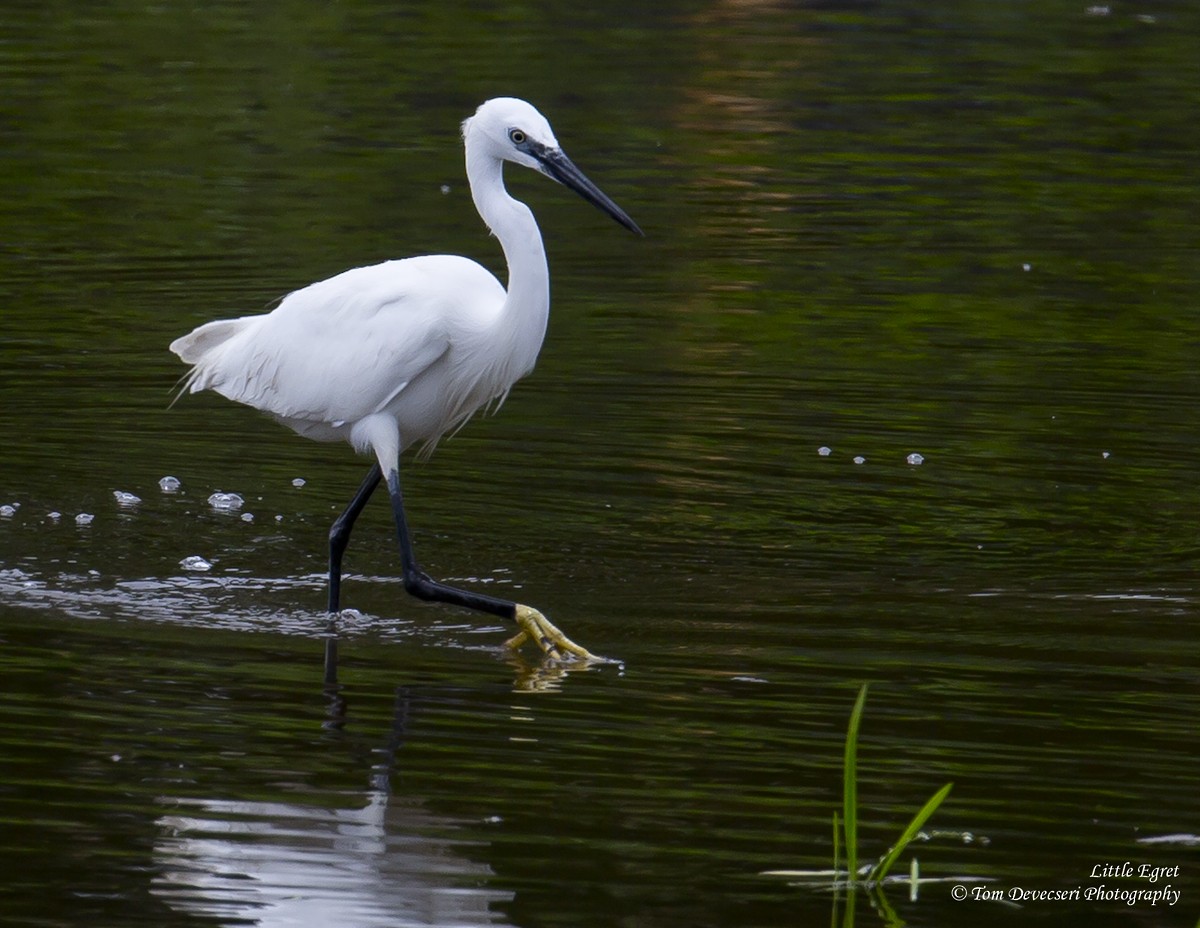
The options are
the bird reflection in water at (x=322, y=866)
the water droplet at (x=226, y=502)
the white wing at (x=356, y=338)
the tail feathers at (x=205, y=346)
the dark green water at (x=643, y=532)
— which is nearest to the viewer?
the bird reflection in water at (x=322, y=866)

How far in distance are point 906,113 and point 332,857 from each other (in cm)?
1377

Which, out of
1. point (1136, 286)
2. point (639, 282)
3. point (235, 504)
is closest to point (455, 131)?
point (639, 282)

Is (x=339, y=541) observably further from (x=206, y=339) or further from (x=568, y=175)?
(x=568, y=175)

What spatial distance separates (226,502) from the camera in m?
8.52

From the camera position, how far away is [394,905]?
477 cm

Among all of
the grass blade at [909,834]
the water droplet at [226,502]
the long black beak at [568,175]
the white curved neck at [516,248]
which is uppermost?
the long black beak at [568,175]

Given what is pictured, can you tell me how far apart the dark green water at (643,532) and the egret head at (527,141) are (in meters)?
1.44

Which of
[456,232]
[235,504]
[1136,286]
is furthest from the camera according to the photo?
[456,232]

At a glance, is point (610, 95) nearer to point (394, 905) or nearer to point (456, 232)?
point (456, 232)

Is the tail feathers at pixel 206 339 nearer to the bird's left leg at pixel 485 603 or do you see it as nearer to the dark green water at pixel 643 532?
the dark green water at pixel 643 532

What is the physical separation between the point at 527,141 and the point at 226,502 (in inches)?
92.1

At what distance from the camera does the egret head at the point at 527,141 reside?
7.00 m

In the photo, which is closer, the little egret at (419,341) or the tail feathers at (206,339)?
the little egret at (419,341)

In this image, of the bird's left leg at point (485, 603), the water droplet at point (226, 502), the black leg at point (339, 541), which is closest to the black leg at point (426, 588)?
the bird's left leg at point (485, 603)
